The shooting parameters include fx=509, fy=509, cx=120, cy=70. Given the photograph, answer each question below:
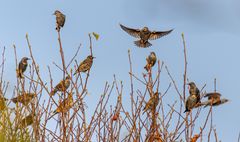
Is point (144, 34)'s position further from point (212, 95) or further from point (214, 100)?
point (214, 100)

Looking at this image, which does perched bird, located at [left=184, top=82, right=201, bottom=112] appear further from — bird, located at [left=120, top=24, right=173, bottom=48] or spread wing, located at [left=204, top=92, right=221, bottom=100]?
bird, located at [left=120, top=24, right=173, bottom=48]

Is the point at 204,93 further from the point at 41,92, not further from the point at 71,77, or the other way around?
the point at 41,92

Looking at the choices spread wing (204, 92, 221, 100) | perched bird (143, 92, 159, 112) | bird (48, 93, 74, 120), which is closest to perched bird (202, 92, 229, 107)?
spread wing (204, 92, 221, 100)

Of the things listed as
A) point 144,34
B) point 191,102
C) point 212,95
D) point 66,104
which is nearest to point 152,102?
point 191,102

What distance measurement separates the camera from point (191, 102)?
255 inches

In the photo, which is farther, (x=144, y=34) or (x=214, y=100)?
(x=144, y=34)

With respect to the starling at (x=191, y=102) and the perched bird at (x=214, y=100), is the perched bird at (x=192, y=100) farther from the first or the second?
the perched bird at (x=214, y=100)

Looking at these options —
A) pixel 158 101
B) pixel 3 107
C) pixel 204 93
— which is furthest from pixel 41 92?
pixel 204 93

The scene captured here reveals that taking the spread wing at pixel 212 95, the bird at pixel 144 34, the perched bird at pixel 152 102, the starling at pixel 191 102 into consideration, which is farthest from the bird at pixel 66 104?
the bird at pixel 144 34

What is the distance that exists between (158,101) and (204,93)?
81cm

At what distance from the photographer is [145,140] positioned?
6.28 meters

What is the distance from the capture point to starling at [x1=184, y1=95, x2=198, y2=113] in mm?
6305

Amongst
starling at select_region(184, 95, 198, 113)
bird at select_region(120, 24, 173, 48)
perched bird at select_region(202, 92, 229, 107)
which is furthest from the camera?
bird at select_region(120, 24, 173, 48)

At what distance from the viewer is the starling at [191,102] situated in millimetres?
6305
